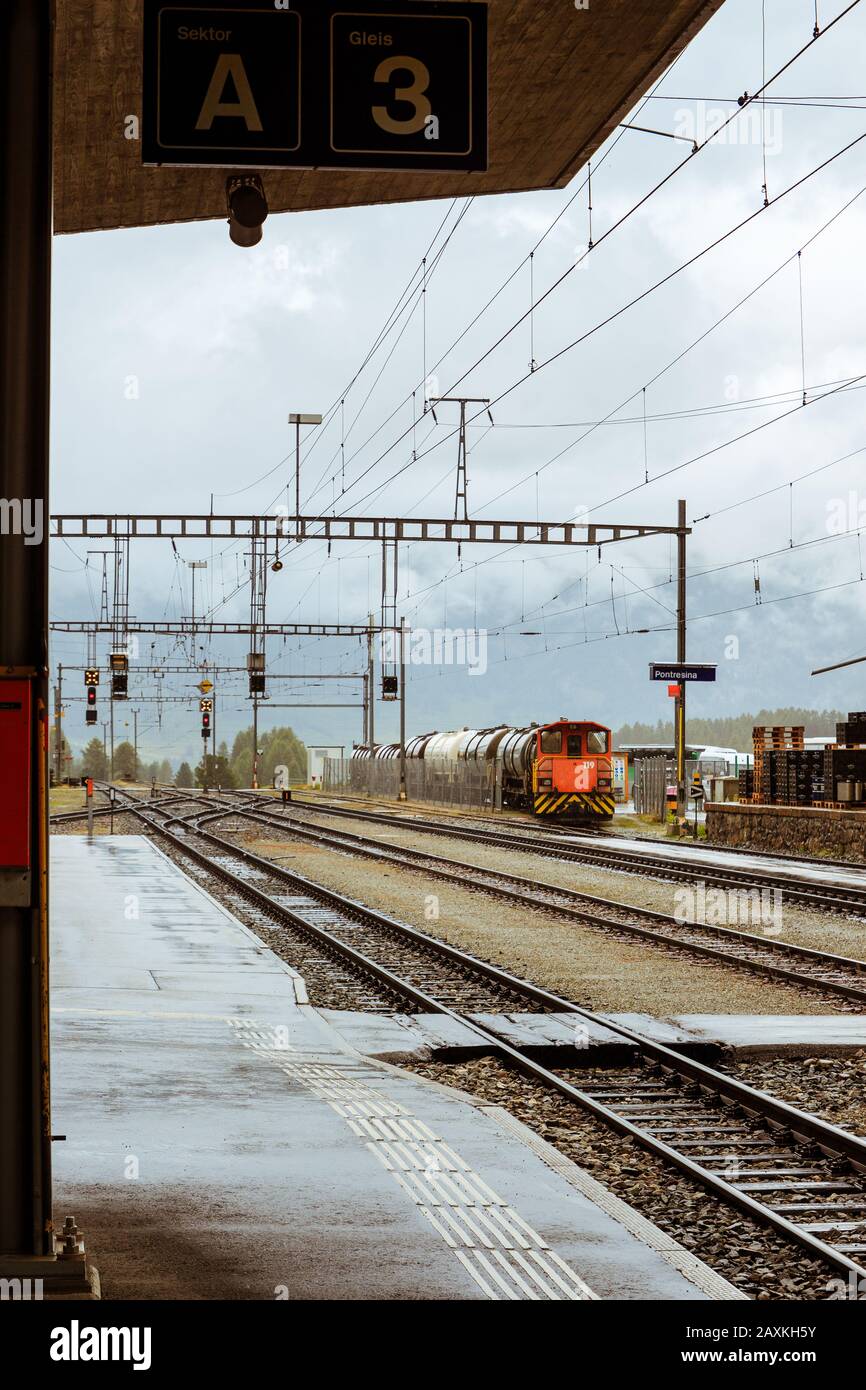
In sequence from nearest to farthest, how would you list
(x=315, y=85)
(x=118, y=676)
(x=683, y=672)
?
(x=315, y=85), (x=683, y=672), (x=118, y=676)

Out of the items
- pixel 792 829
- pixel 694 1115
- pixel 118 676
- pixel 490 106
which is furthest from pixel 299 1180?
pixel 118 676

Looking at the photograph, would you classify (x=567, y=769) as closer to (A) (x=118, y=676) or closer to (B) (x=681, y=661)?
(B) (x=681, y=661)

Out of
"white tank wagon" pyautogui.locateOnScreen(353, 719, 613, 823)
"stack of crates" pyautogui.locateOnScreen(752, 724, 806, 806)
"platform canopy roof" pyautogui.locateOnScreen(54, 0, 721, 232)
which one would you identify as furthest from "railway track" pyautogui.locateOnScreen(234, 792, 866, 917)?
"platform canopy roof" pyautogui.locateOnScreen(54, 0, 721, 232)

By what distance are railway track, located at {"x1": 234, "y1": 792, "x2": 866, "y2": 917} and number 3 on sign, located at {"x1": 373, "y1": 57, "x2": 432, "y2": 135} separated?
14913 millimetres

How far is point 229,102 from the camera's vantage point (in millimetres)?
5891

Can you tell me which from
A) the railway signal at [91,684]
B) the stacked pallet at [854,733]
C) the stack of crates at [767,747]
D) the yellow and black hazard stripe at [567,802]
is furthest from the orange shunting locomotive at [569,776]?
the railway signal at [91,684]

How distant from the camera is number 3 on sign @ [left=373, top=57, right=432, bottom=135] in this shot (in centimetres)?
604

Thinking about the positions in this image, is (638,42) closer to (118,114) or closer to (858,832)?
(118,114)

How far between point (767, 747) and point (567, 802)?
24.6 ft

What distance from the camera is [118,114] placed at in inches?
351

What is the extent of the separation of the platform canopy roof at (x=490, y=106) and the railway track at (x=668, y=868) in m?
12.1

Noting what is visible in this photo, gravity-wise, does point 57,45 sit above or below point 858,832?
above
